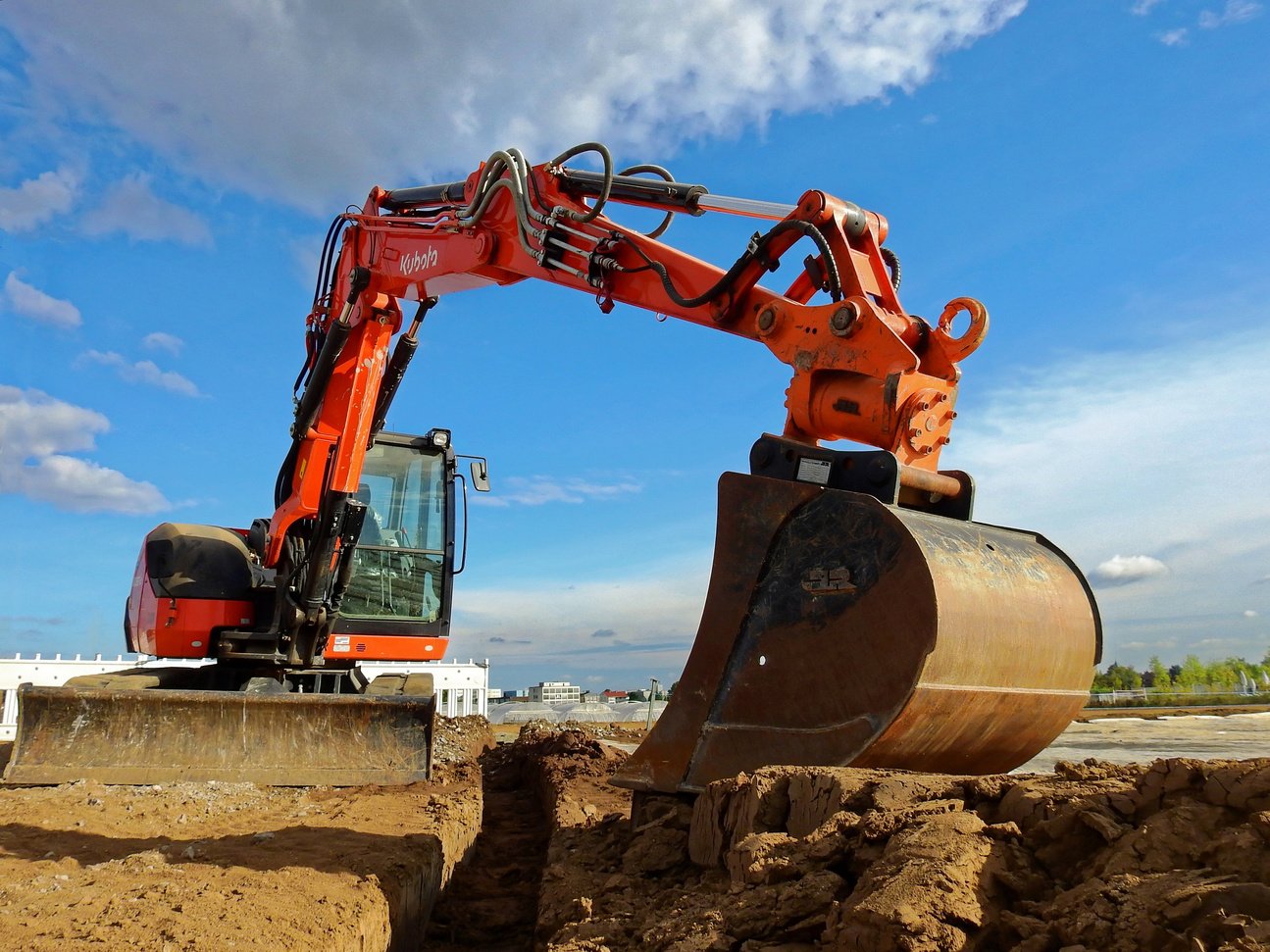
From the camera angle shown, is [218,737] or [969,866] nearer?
[969,866]

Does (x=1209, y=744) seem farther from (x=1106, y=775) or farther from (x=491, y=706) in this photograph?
(x=491, y=706)

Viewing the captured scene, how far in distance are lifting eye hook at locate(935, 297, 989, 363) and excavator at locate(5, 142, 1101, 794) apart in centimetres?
1

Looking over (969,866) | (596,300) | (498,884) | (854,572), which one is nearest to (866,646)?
(854,572)

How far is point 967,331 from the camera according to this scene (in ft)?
14.0

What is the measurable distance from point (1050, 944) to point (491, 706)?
1801cm

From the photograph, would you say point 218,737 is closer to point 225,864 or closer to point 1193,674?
point 225,864

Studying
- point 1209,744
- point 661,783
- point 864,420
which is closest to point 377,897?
point 661,783


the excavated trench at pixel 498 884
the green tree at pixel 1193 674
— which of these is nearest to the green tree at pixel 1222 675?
the green tree at pixel 1193 674

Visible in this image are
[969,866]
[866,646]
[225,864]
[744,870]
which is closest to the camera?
[969,866]

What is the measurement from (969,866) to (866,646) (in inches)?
50.7

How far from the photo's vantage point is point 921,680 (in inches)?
136

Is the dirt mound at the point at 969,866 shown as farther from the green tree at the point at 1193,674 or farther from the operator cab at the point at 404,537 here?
the green tree at the point at 1193,674

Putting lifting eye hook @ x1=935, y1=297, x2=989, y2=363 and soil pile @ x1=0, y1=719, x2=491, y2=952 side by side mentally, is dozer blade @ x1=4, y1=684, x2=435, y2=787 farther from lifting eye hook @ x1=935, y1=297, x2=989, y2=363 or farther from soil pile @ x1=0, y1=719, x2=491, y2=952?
lifting eye hook @ x1=935, y1=297, x2=989, y2=363

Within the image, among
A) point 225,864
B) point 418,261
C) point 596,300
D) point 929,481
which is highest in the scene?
point 418,261
